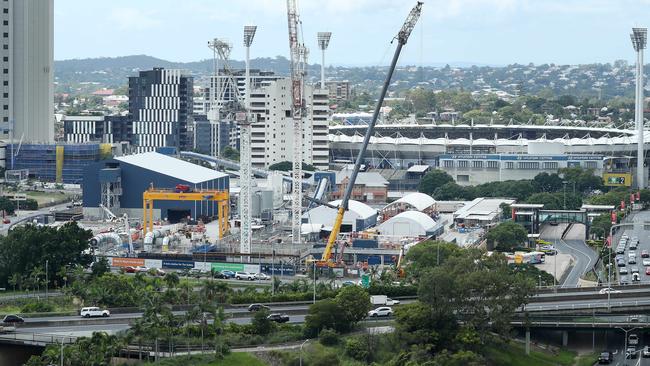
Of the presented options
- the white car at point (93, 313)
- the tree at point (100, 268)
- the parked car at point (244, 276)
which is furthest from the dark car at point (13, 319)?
the parked car at point (244, 276)

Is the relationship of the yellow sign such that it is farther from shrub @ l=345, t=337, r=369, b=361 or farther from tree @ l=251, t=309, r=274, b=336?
shrub @ l=345, t=337, r=369, b=361

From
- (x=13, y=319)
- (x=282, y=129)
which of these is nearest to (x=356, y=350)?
(x=13, y=319)

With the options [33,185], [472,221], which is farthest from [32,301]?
[33,185]

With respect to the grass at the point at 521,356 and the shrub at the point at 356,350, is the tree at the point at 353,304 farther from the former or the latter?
the grass at the point at 521,356

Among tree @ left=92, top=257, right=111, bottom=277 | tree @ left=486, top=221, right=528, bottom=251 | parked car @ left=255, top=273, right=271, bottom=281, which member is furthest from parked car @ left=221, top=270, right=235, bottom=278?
tree @ left=486, top=221, right=528, bottom=251

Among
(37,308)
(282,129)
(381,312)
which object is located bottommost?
(37,308)

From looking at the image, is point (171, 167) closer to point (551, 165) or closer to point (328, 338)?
point (551, 165)
